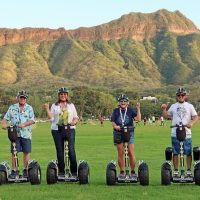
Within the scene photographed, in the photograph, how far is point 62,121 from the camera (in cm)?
1473

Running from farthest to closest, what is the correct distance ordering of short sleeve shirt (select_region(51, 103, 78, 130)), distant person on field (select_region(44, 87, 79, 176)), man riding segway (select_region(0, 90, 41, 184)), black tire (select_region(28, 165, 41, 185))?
short sleeve shirt (select_region(51, 103, 78, 130)) < distant person on field (select_region(44, 87, 79, 176)) < man riding segway (select_region(0, 90, 41, 184)) < black tire (select_region(28, 165, 41, 185))

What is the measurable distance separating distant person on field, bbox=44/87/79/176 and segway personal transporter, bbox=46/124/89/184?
0.10m

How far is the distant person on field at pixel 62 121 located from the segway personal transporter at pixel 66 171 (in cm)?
10

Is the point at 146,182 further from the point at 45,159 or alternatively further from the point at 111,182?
the point at 45,159

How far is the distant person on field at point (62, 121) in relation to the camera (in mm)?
14703

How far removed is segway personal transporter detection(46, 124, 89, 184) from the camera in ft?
47.3

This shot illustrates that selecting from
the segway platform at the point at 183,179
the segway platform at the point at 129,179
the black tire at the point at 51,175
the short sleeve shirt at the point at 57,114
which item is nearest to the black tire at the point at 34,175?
the black tire at the point at 51,175

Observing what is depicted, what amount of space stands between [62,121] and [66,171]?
127 centimetres

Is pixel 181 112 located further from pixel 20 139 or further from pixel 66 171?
pixel 20 139

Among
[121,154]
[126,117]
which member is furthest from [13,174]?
[126,117]

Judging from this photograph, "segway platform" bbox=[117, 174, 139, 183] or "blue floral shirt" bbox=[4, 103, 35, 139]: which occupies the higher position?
"blue floral shirt" bbox=[4, 103, 35, 139]

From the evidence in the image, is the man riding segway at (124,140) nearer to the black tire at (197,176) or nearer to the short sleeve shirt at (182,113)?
the short sleeve shirt at (182,113)

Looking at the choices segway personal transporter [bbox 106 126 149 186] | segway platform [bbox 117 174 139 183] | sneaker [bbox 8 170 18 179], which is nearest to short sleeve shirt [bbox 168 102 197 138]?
segway personal transporter [bbox 106 126 149 186]

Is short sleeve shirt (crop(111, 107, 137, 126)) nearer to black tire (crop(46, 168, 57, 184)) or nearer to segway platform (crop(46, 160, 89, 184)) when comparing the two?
segway platform (crop(46, 160, 89, 184))
